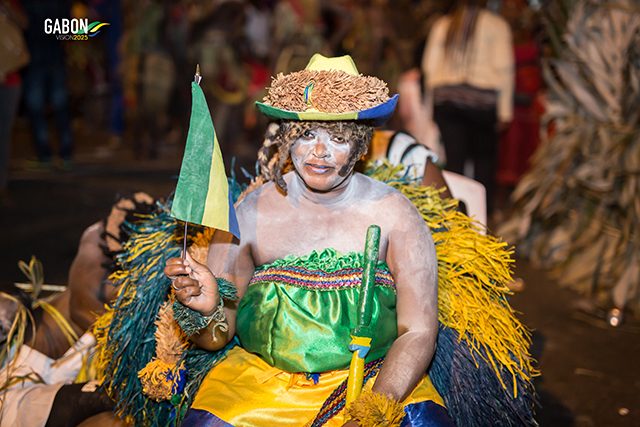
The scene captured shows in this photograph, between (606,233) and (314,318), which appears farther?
(606,233)

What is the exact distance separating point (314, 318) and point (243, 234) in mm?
317

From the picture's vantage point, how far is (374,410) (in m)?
2.17

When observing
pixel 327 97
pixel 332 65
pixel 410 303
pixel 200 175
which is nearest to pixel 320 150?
pixel 327 97

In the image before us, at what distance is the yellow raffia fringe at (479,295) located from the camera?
108 inches

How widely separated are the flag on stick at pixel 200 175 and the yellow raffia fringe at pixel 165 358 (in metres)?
0.41

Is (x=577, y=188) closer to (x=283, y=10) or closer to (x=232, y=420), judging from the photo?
(x=232, y=420)

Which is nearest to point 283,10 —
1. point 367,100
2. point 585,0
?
point 585,0

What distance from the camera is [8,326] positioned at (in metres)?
3.35

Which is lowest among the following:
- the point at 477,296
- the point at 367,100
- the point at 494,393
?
the point at 494,393

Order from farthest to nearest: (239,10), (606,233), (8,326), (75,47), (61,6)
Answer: (75,47) < (239,10) < (61,6) < (606,233) < (8,326)

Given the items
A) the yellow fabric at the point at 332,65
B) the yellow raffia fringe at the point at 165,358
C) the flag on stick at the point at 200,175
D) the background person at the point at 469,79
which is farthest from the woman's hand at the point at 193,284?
the background person at the point at 469,79

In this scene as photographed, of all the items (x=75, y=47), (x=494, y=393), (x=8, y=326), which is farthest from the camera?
(x=75, y=47)

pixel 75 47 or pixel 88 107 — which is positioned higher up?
pixel 75 47

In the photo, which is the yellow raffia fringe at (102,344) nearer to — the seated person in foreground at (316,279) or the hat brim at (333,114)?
the seated person in foreground at (316,279)
